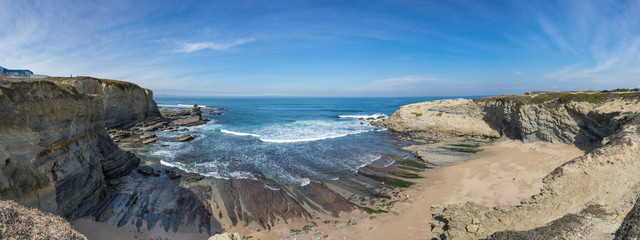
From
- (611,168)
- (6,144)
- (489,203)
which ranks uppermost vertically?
(6,144)

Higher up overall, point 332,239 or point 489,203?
point 489,203

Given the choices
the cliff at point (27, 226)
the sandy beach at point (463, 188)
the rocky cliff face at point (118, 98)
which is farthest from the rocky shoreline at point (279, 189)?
the rocky cliff face at point (118, 98)

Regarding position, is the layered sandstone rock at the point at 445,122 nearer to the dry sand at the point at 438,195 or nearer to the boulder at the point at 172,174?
the dry sand at the point at 438,195

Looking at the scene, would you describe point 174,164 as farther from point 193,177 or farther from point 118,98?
point 118,98

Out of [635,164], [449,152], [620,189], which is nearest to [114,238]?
[620,189]

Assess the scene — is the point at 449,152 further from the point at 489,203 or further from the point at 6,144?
the point at 6,144

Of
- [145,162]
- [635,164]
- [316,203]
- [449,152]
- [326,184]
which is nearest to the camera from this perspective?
[635,164]

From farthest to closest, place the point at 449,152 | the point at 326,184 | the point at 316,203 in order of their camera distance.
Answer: the point at 449,152 < the point at 326,184 < the point at 316,203
